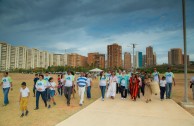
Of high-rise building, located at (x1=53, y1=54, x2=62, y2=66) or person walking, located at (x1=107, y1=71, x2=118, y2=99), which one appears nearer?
person walking, located at (x1=107, y1=71, x2=118, y2=99)

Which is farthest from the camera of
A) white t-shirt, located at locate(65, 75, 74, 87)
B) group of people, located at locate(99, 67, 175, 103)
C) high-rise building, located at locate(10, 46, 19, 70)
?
high-rise building, located at locate(10, 46, 19, 70)

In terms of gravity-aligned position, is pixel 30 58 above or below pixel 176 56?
below

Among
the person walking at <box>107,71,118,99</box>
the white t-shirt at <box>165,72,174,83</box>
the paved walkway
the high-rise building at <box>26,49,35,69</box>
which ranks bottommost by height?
the paved walkway

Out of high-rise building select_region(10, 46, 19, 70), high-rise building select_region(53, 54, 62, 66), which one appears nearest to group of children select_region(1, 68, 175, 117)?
high-rise building select_region(10, 46, 19, 70)

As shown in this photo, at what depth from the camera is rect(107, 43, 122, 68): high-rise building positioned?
354 feet

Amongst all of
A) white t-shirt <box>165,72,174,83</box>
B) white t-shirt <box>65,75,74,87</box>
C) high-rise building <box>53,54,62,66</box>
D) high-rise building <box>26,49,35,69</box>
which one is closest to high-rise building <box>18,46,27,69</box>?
high-rise building <box>26,49,35,69</box>

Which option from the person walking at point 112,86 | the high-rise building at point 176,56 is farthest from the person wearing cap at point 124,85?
the high-rise building at point 176,56

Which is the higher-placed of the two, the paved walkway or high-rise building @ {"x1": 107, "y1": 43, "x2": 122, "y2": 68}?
high-rise building @ {"x1": 107, "y1": 43, "x2": 122, "y2": 68}

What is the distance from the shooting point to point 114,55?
112312mm

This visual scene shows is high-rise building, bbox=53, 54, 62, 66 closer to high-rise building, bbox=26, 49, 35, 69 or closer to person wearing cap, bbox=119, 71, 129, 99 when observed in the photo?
high-rise building, bbox=26, 49, 35, 69

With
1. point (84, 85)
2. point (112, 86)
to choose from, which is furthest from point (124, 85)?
point (84, 85)

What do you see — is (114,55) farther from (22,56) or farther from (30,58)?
(22,56)

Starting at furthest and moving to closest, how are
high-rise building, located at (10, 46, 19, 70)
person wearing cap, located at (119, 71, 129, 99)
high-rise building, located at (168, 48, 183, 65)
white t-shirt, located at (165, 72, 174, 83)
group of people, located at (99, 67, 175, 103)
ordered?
high-rise building, located at (10, 46, 19, 70) → high-rise building, located at (168, 48, 183, 65) → person wearing cap, located at (119, 71, 129, 99) → white t-shirt, located at (165, 72, 174, 83) → group of people, located at (99, 67, 175, 103)

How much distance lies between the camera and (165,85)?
10.6m
